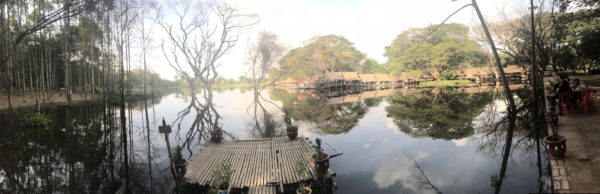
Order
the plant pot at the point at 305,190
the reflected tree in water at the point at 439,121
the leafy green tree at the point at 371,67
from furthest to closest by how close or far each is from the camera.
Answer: the leafy green tree at the point at 371,67 < the reflected tree in water at the point at 439,121 < the plant pot at the point at 305,190

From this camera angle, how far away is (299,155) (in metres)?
10.6

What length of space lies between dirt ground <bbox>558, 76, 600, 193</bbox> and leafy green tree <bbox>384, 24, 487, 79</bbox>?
4531cm

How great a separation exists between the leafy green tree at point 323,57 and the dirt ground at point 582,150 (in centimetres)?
5468

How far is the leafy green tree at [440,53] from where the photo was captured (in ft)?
185

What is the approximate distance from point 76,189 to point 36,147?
7.03 meters

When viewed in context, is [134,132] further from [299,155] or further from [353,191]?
[353,191]

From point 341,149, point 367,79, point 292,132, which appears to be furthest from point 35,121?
point 367,79

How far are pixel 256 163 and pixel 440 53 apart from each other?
5230 cm

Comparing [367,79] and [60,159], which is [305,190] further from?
[367,79]

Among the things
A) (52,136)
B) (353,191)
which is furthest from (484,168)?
(52,136)

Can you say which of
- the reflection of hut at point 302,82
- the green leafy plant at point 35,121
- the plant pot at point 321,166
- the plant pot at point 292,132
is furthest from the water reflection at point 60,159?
the reflection of hut at point 302,82

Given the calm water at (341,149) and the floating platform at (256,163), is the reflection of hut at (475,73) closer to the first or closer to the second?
the calm water at (341,149)

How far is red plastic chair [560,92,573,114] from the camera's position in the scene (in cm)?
1188

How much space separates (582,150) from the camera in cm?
768
